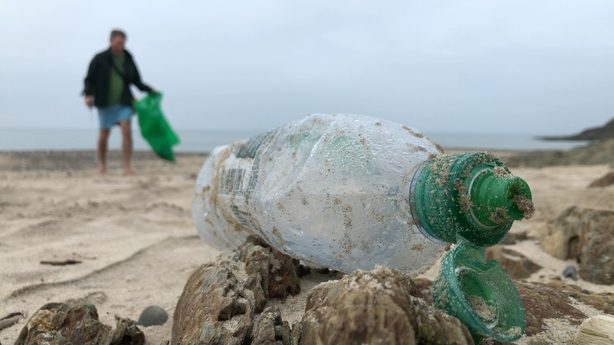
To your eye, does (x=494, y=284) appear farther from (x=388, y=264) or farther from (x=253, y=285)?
(x=253, y=285)

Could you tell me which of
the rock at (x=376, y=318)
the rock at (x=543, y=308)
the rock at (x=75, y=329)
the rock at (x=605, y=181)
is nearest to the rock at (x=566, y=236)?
the rock at (x=543, y=308)

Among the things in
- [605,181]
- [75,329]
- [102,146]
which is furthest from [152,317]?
[102,146]

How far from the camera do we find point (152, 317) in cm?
160

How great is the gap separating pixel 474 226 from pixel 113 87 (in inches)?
224

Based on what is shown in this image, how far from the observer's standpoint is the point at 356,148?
139cm

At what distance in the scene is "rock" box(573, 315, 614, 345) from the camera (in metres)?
1.05

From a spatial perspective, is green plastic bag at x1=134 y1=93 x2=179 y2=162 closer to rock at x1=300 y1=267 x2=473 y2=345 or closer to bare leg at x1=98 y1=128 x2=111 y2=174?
bare leg at x1=98 y1=128 x2=111 y2=174

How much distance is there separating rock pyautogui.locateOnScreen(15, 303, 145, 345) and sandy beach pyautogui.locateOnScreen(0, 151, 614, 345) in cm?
→ 15

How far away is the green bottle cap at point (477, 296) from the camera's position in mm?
968

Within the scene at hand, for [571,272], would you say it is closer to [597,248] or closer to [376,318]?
[597,248]

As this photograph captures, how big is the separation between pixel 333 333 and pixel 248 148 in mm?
1092

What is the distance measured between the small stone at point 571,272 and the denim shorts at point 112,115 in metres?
5.31

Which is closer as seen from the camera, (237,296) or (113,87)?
(237,296)

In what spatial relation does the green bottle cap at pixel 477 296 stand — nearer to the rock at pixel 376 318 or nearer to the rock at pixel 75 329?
the rock at pixel 376 318
